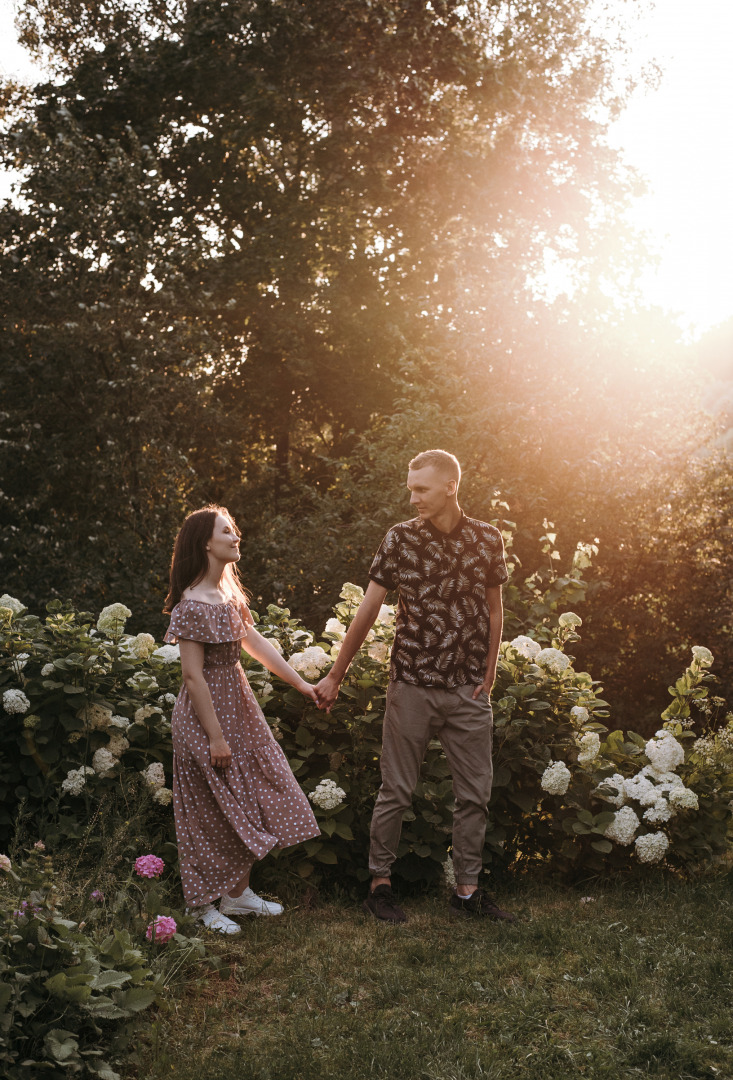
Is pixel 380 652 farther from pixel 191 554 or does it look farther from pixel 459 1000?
pixel 459 1000

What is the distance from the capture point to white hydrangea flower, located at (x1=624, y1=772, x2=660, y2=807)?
4504 millimetres

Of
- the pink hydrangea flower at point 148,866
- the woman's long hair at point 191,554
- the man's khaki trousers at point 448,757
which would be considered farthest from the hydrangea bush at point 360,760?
the woman's long hair at point 191,554

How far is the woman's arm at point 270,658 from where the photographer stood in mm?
4090

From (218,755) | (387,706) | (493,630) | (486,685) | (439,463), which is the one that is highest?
(439,463)

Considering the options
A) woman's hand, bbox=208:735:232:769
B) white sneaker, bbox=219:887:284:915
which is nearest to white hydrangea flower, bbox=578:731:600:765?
white sneaker, bbox=219:887:284:915

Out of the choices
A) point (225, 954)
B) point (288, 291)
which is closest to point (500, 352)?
point (288, 291)

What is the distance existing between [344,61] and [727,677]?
10545 mm

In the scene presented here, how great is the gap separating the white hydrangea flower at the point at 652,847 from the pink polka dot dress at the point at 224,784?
1.55 meters

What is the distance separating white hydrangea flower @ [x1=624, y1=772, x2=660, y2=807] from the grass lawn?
1.67 ft

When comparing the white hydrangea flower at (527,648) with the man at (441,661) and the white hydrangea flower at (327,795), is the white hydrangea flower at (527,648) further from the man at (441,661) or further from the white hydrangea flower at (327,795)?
the white hydrangea flower at (327,795)

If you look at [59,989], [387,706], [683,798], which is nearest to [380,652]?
[387,706]

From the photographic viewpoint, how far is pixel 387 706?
4066 millimetres

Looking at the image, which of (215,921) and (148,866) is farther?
(215,921)

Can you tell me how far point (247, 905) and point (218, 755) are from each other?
689 millimetres
